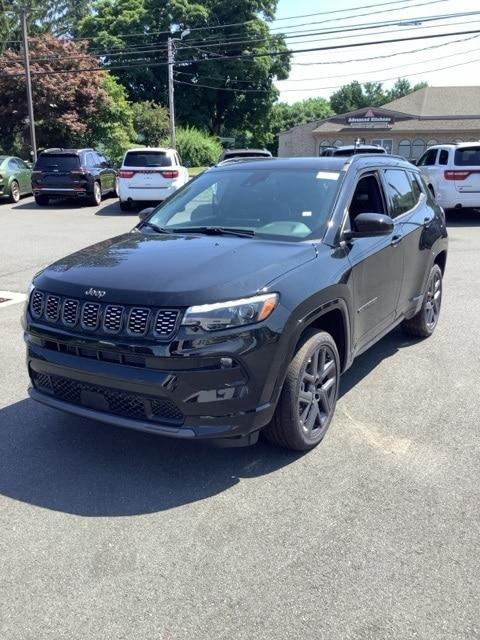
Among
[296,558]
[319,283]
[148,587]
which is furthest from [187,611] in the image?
[319,283]

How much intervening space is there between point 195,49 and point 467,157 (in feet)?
131

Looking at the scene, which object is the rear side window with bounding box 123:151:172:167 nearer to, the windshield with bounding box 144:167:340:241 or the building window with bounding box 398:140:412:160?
the windshield with bounding box 144:167:340:241

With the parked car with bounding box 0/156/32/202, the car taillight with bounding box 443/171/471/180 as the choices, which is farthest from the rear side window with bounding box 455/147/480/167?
the parked car with bounding box 0/156/32/202

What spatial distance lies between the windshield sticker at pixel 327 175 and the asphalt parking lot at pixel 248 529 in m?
1.65

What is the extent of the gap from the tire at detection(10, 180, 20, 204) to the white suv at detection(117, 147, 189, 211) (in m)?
Answer: 4.40

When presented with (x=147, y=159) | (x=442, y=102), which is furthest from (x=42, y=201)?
(x=442, y=102)

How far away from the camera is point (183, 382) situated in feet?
10.8

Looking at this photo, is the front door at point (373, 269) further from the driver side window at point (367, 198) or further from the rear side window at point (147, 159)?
the rear side window at point (147, 159)

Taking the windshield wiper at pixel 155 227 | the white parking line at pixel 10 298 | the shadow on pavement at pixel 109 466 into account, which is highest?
the windshield wiper at pixel 155 227

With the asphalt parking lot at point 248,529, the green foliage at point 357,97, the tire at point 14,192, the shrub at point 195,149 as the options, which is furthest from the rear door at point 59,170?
the green foliage at point 357,97

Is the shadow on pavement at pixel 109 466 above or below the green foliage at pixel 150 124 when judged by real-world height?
below

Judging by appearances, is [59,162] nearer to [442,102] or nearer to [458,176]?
[458,176]

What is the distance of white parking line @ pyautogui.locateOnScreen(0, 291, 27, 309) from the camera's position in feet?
25.6

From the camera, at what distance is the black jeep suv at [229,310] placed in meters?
3.33
